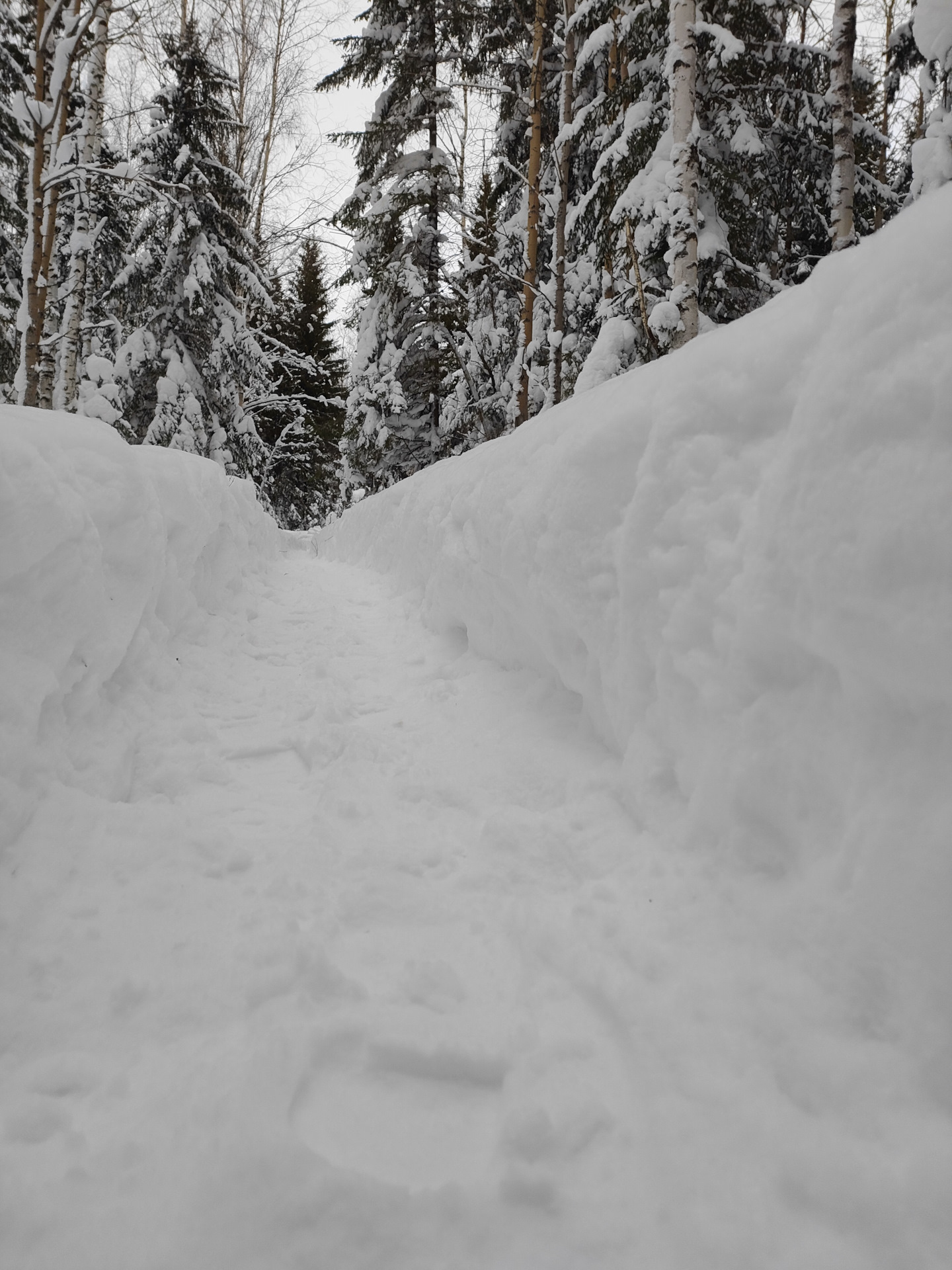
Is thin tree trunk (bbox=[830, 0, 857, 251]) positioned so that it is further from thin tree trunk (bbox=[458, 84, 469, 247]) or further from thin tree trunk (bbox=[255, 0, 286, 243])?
thin tree trunk (bbox=[255, 0, 286, 243])

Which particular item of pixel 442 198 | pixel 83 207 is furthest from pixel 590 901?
pixel 442 198

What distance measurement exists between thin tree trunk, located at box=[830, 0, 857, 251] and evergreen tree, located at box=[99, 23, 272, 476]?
1004 centimetres

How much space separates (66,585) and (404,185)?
1314 centimetres

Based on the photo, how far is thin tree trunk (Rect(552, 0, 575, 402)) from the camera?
8.61 meters

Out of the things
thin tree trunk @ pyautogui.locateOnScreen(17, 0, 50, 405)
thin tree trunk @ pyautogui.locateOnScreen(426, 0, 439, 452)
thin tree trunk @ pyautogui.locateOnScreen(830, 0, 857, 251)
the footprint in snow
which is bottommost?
the footprint in snow

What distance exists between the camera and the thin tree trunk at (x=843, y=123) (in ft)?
21.4

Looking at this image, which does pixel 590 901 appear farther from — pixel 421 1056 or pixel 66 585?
pixel 66 585

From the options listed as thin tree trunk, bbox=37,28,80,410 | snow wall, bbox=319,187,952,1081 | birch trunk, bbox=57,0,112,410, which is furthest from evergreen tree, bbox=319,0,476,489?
snow wall, bbox=319,187,952,1081

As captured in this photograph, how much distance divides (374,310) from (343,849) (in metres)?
14.6

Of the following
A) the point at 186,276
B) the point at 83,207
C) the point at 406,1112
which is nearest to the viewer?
the point at 406,1112

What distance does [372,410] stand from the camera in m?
15.0

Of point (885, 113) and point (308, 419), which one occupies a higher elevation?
point (885, 113)

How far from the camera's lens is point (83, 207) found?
8.33 m

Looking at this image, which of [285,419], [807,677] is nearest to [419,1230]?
[807,677]
